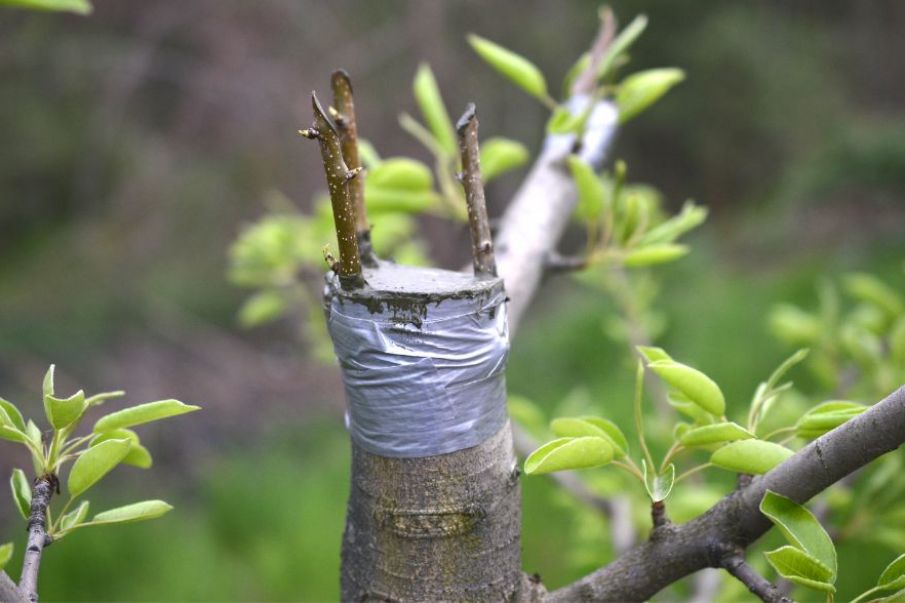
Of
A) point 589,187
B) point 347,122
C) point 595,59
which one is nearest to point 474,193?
point 347,122

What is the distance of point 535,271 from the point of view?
61cm

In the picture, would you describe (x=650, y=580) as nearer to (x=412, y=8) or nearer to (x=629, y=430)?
(x=629, y=430)

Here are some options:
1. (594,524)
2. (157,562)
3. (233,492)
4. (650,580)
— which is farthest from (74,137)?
(650,580)

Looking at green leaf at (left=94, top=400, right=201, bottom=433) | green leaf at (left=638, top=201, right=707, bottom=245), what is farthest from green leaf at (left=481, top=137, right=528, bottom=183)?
green leaf at (left=94, top=400, right=201, bottom=433)

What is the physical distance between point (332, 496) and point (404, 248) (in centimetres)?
86

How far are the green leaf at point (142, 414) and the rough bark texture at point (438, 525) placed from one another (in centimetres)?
10

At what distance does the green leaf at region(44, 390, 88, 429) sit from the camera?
0.37 m

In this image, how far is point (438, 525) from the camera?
0.40 meters

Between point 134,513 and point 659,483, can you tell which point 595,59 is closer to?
point 659,483

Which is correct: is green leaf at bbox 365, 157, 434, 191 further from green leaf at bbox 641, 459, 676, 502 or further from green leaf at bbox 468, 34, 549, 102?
green leaf at bbox 641, 459, 676, 502

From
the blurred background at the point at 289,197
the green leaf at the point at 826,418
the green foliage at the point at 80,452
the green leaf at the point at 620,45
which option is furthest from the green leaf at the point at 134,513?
the blurred background at the point at 289,197

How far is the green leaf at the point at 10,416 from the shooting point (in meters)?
0.36

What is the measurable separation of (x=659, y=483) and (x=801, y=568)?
0.07 meters

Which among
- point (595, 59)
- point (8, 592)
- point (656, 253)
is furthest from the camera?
point (595, 59)
